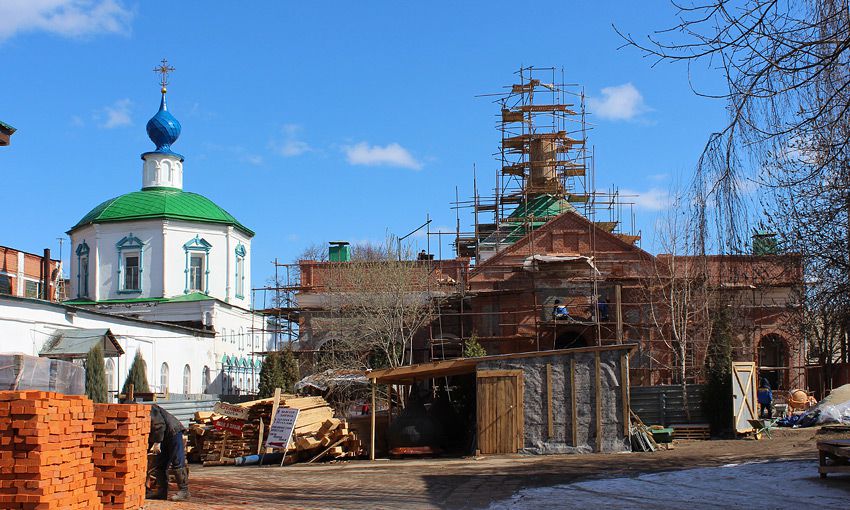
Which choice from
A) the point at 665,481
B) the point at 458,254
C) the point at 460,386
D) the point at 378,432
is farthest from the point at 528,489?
the point at 458,254

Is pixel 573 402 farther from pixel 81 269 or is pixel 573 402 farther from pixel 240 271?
pixel 81 269

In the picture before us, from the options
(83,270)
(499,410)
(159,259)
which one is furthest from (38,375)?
(83,270)

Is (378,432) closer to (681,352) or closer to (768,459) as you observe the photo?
(768,459)

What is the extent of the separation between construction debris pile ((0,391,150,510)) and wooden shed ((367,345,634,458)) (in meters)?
11.4

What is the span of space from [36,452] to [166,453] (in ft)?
13.9

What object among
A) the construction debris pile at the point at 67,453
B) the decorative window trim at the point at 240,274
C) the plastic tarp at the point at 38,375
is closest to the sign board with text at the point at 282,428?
the plastic tarp at the point at 38,375

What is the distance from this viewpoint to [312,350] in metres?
40.5

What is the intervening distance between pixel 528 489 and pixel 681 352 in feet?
71.3

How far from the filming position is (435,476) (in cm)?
1858

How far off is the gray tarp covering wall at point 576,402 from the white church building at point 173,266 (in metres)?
21.9

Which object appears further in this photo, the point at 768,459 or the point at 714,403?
the point at 714,403

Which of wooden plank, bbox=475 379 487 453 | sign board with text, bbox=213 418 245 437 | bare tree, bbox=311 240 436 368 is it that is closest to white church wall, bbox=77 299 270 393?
bare tree, bbox=311 240 436 368

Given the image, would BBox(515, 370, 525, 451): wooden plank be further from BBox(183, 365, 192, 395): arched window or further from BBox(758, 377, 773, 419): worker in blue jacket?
BBox(183, 365, 192, 395): arched window

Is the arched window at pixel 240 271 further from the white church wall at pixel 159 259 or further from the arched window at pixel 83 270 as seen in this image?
the arched window at pixel 83 270
